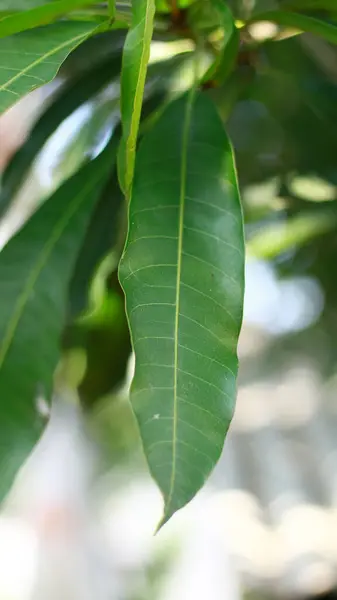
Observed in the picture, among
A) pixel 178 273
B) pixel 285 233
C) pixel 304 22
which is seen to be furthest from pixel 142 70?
pixel 285 233

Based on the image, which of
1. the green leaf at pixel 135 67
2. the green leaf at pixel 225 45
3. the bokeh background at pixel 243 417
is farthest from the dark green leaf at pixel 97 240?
the green leaf at pixel 135 67

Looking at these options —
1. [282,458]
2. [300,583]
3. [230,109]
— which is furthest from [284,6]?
[300,583]

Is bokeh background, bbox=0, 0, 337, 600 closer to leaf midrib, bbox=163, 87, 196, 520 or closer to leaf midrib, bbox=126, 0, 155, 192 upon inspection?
leaf midrib, bbox=163, 87, 196, 520

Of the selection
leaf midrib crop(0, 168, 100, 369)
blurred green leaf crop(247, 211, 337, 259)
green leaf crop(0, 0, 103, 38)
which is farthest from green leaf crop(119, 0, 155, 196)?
blurred green leaf crop(247, 211, 337, 259)

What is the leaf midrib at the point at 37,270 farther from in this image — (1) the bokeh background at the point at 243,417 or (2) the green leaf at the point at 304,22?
(2) the green leaf at the point at 304,22

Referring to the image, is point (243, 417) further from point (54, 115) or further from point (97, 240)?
point (54, 115)

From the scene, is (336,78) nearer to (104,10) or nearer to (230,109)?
(230,109)
